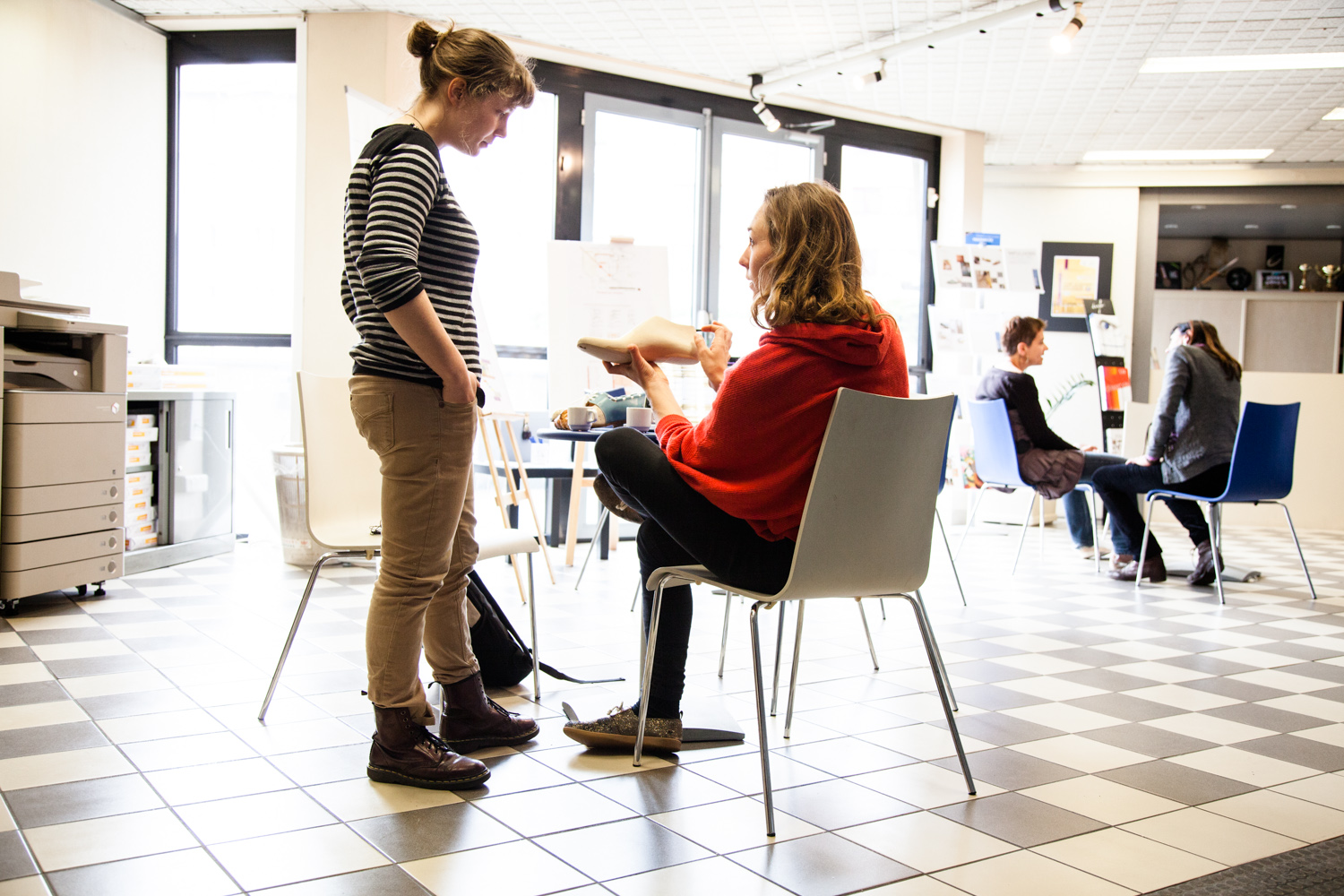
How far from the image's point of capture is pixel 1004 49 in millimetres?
5355

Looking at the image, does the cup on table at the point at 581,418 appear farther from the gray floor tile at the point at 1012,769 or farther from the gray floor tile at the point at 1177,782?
the gray floor tile at the point at 1177,782

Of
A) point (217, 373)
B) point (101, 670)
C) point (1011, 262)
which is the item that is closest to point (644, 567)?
point (101, 670)

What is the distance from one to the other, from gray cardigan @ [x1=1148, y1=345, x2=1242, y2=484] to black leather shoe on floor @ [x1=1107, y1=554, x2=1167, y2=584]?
0.42 metres

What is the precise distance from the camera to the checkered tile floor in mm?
1596

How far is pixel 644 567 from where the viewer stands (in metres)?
2.15

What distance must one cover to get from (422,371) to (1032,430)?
3766mm

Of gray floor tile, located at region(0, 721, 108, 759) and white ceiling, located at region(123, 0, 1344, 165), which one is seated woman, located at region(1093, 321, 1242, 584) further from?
gray floor tile, located at region(0, 721, 108, 759)

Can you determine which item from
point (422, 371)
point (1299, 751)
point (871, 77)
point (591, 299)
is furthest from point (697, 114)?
point (1299, 751)

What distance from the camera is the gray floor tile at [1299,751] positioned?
2.25 meters

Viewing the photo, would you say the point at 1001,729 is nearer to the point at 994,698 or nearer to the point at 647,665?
the point at 994,698

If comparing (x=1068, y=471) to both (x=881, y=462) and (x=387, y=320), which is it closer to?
(x=881, y=462)

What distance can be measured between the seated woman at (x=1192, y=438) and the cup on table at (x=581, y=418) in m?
2.85

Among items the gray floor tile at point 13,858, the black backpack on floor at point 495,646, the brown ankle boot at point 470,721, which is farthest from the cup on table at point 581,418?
the gray floor tile at point 13,858

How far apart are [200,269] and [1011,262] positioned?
522 cm
